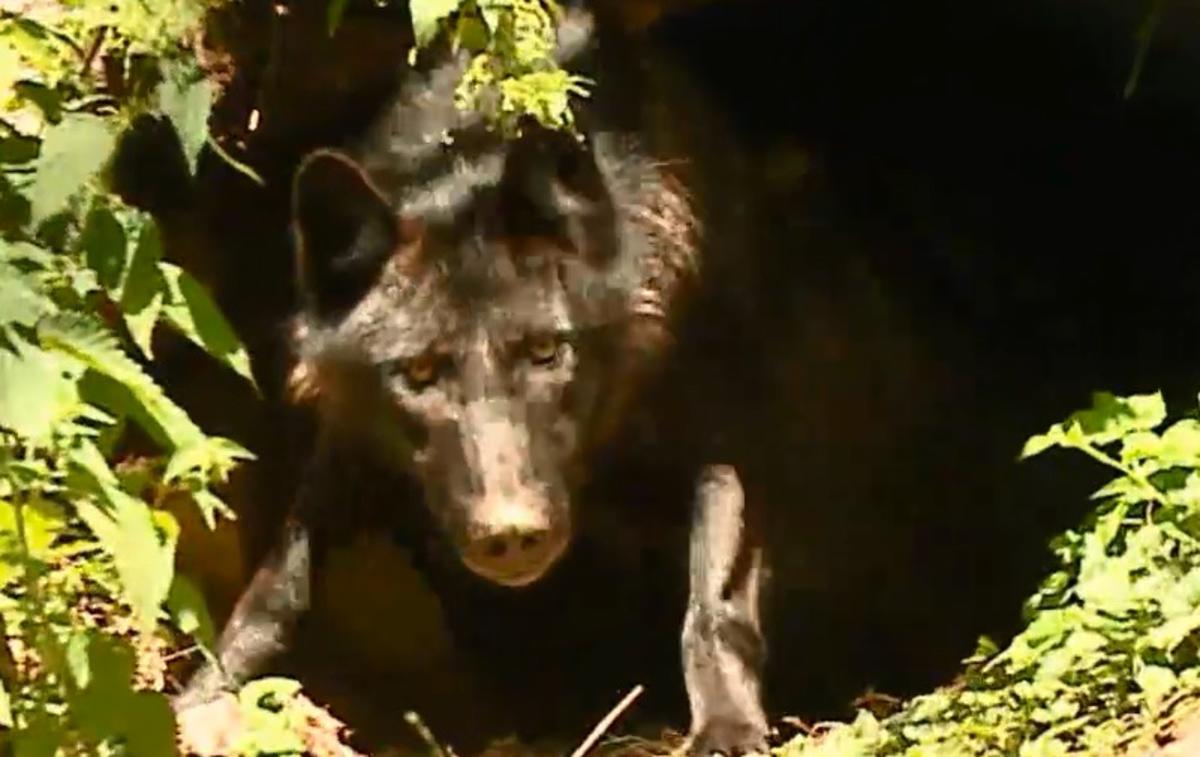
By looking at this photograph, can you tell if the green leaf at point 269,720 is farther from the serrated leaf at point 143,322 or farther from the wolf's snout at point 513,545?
the serrated leaf at point 143,322

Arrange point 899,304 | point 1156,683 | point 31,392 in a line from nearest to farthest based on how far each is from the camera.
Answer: point 31,392, point 1156,683, point 899,304

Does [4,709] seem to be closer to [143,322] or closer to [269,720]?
[143,322]

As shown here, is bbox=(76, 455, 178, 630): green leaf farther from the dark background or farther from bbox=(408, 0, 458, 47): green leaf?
the dark background

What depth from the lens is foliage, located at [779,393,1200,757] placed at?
102 inches

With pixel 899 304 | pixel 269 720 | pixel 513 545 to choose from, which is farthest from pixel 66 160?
pixel 899 304

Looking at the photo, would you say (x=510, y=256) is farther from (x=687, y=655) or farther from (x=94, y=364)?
(x=94, y=364)

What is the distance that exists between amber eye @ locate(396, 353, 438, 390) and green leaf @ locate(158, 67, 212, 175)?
1269 mm

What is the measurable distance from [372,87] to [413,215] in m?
0.45

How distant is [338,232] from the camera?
371cm

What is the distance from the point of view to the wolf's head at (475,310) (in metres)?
3.57

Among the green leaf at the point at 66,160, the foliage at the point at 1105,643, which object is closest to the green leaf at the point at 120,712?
the green leaf at the point at 66,160

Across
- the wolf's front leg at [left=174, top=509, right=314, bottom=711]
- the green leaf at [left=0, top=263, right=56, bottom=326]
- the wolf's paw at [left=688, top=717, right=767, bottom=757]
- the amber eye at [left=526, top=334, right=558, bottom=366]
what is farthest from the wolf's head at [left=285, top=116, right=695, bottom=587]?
the green leaf at [left=0, top=263, right=56, bottom=326]

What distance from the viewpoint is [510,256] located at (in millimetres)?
3654

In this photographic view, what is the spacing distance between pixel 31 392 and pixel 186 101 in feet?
1.94
